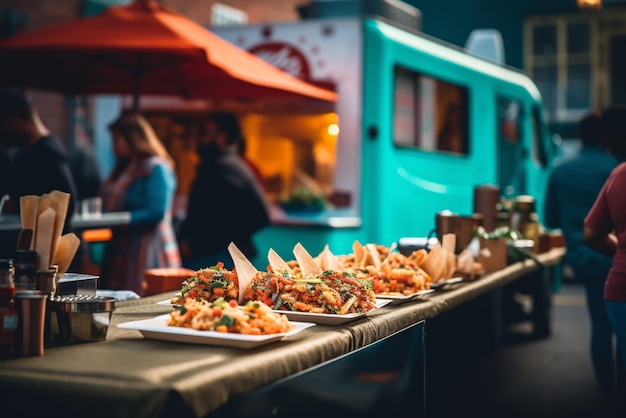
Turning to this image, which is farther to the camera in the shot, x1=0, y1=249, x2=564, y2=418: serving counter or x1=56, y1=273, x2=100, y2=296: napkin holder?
x1=56, y1=273, x2=100, y2=296: napkin holder

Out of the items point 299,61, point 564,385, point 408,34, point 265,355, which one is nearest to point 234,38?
point 299,61

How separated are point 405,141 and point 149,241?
271 centimetres

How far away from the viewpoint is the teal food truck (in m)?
7.75

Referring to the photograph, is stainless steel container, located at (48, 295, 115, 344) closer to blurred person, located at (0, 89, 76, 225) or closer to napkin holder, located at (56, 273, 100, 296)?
napkin holder, located at (56, 273, 100, 296)

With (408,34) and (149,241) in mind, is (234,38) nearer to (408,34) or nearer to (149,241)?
(408,34)

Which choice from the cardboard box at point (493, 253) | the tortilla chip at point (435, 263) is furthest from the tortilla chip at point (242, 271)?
the cardboard box at point (493, 253)

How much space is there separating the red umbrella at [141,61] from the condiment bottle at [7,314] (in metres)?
4.20

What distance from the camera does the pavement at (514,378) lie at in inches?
235

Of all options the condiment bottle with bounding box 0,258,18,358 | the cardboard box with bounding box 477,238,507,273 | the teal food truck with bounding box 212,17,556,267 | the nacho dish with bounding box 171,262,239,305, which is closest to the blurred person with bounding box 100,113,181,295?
the teal food truck with bounding box 212,17,556,267

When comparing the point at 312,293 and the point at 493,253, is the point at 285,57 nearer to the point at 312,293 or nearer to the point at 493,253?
the point at 493,253

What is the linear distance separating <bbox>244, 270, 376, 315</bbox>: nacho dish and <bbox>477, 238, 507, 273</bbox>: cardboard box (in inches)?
90.3

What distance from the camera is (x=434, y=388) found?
189 inches

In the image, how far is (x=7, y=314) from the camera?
7.92 ft

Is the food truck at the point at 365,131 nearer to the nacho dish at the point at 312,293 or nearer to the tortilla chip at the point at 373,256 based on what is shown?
the tortilla chip at the point at 373,256
